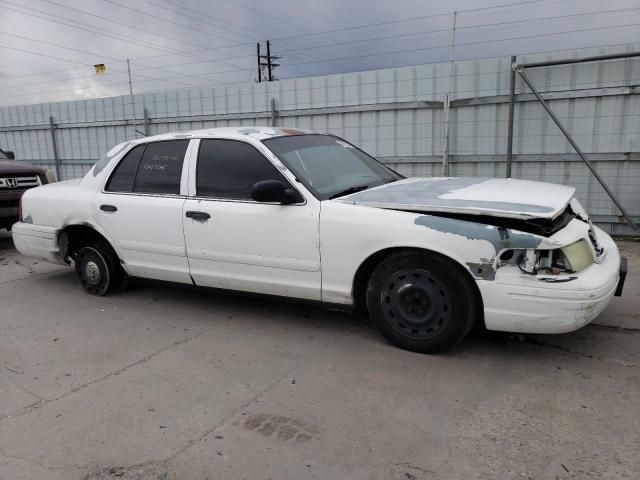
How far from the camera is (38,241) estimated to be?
5.39m

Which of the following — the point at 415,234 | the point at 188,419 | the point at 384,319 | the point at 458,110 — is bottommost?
the point at 188,419

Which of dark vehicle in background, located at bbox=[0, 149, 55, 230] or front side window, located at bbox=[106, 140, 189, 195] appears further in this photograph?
dark vehicle in background, located at bbox=[0, 149, 55, 230]

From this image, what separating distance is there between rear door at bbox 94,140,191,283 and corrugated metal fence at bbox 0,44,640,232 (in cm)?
448

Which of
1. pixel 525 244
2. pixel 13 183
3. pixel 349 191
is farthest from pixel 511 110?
pixel 13 183

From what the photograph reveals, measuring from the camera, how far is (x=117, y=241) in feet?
15.8

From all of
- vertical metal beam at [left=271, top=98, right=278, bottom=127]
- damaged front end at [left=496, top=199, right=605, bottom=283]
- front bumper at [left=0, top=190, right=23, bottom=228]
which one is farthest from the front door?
vertical metal beam at [left=271, top=98, right=278, bottom=127]

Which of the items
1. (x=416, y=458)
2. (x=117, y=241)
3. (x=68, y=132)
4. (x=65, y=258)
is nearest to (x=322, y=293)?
(x=416, y=458)

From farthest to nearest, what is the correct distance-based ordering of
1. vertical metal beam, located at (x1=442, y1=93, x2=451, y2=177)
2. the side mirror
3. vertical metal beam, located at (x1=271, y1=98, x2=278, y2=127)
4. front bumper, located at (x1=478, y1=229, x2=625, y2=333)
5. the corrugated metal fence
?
vertical metal beam, located at (x1=271, y1=98, x2=278, y2=127)
vertical metal beam, located at (x1=442, y1=93, x2=451, y2=177)
the corrugated metal fence
the side mirror
front bumper, located at (x1=478, y1=229, x2=625, y2=333)

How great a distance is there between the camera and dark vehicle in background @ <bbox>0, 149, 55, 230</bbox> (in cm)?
755

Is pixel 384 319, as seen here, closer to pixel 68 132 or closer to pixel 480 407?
pixel 480 407

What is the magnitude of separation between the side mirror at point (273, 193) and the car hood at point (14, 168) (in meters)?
5.72

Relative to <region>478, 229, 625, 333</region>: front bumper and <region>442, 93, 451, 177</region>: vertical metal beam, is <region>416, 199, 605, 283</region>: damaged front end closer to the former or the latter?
<region>478, 229, 625, 333</region>: front bumper

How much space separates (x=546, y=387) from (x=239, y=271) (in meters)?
2.37

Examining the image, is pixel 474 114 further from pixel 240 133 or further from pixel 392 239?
pixel 392 239
